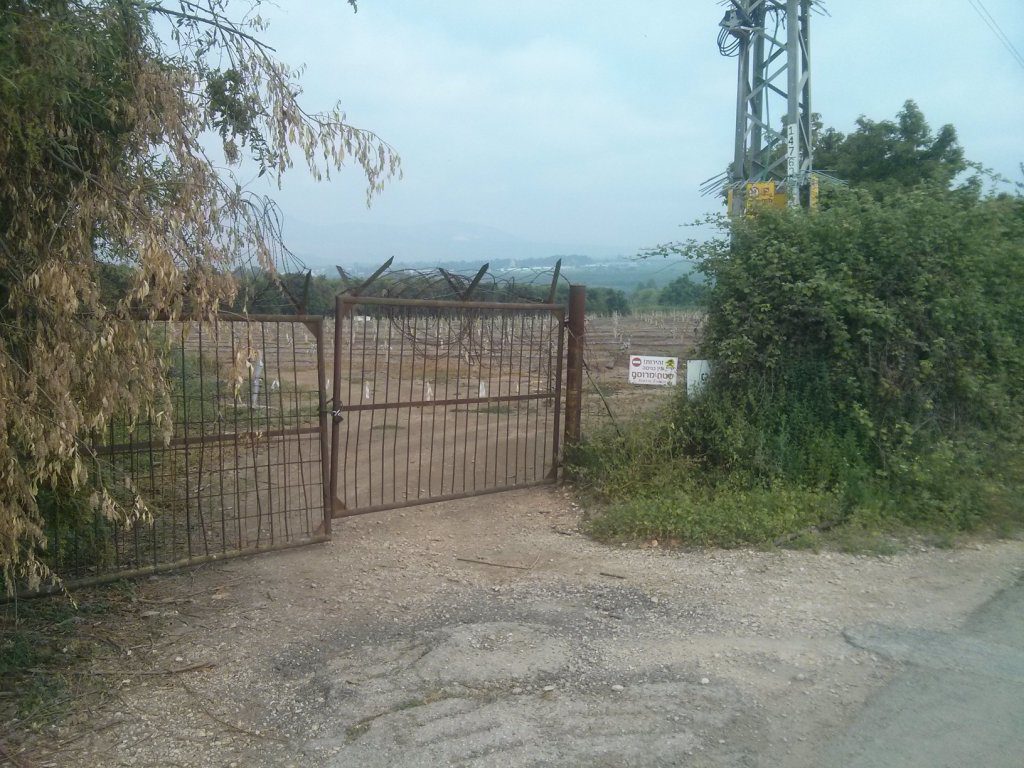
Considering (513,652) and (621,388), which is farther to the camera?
(621,388)

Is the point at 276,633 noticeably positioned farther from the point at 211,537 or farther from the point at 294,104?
the point at 294,104

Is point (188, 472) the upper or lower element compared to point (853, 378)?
lower

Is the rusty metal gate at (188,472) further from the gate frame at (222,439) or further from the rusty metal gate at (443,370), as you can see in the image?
the rusty metal gate at (443,370)

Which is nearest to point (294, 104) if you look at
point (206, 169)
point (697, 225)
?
point (206, 169)

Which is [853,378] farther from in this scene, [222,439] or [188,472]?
[188,472]

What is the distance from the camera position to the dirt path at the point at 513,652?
4223mm

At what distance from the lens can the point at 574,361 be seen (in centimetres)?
870

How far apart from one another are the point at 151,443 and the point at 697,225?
6021 millimetres

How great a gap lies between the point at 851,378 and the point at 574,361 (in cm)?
265

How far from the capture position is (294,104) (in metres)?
5.12

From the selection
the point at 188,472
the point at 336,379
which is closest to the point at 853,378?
the point at 336,379

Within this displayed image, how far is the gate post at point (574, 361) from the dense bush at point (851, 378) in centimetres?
25

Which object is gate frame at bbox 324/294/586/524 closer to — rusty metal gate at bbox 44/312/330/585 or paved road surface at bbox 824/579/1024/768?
rusty metal gate at bbox 44/312/330/585

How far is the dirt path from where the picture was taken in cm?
422
